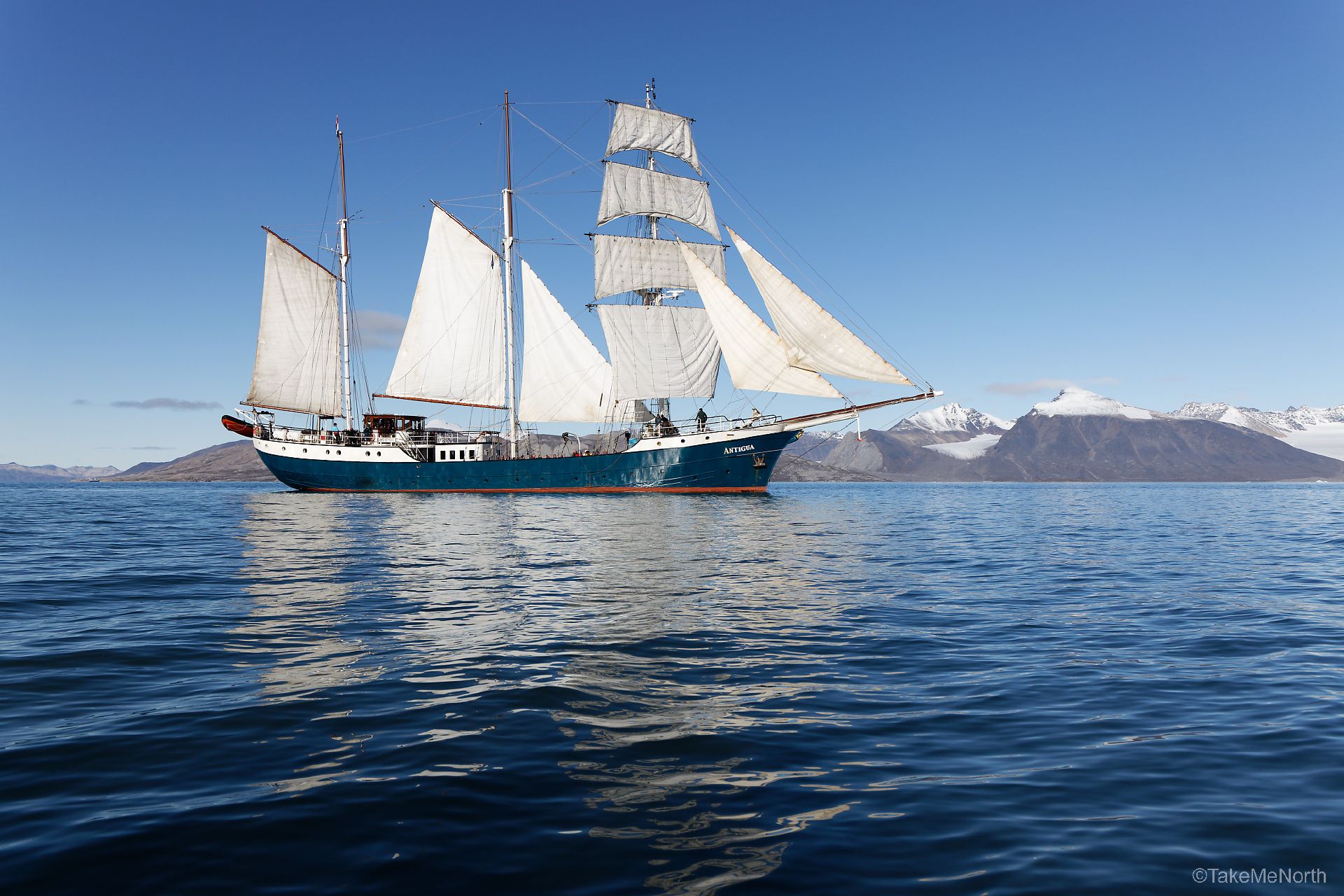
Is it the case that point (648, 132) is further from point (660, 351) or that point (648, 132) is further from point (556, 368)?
point (556, 368)

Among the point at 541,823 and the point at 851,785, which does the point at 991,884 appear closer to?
the point at 851,785

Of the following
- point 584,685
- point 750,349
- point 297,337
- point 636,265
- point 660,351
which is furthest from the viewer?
point 636,265

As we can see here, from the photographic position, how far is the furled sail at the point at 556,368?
2926 inches

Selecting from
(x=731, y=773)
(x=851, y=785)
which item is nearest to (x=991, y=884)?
(x=851, y=785)

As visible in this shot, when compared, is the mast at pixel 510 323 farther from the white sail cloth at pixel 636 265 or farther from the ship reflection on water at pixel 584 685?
the ship reflection on water at pixel 584 685

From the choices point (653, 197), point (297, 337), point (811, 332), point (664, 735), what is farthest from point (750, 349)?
point (664, 735)

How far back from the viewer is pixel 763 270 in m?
58.2

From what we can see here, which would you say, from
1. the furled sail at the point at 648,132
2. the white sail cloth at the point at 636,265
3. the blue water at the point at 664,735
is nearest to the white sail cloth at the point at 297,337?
the white sail cloth at the point at 636,265

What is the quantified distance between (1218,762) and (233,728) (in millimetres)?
9201

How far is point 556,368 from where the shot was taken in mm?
75375

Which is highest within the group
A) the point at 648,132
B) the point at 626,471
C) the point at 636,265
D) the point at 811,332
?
the point at 648,132

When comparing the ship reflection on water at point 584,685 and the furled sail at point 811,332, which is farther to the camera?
the furled sail at point 811,332

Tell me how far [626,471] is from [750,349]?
16.2 metres

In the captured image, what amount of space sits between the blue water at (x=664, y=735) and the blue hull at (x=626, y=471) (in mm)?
49777
